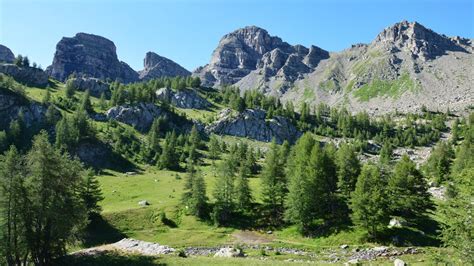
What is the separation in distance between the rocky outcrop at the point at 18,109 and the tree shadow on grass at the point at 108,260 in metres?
137

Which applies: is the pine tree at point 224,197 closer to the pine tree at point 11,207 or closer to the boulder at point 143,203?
the boulder at point 143,203

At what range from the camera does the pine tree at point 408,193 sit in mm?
75688

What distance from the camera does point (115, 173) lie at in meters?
136

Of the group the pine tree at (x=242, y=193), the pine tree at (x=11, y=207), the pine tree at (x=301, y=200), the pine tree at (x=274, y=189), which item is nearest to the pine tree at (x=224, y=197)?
the pine tree at (x=242, y=193)

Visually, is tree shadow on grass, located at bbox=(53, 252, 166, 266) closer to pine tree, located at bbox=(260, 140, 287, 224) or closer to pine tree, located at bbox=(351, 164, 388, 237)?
pine tree, located at bbox=(351, 164, 388, 237)

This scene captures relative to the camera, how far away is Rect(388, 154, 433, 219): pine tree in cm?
7569

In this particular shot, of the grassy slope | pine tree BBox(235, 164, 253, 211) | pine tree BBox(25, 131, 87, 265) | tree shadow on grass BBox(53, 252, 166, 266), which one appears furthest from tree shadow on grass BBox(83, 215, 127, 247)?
tree shadow on grass BBox(53, 252, 166, 266)

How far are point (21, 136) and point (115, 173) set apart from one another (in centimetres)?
4731

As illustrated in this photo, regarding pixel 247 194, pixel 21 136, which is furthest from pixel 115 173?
pixel 247 194

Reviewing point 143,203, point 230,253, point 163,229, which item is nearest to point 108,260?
point 230,253

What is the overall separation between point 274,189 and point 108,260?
4614 centimetres

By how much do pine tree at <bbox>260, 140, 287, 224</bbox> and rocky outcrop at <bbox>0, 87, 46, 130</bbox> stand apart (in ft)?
407

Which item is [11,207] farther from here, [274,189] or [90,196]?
[274,189]

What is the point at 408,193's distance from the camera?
77625mm
